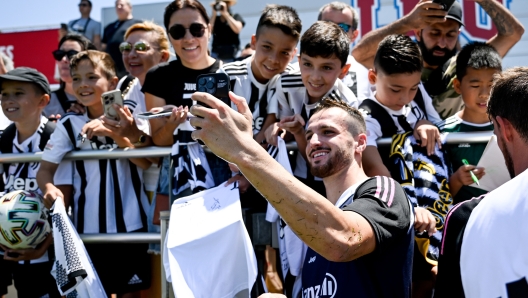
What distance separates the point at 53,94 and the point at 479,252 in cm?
481

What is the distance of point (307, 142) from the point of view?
11.5ft

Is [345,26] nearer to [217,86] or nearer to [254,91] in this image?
[254,91]

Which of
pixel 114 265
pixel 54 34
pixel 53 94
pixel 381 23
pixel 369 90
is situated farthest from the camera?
pixel 54 34

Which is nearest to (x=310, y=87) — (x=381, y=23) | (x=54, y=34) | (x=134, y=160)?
(x=134, y=160)

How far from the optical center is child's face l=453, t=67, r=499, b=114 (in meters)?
3.79

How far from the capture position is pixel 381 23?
370 inches

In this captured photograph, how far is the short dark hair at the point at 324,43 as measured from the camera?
381cm

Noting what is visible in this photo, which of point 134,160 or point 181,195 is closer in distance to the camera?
point 181,195

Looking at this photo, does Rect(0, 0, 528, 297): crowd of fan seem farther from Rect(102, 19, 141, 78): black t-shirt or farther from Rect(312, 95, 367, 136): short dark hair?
Rect(102, 19, 141, 78): black t-shirt

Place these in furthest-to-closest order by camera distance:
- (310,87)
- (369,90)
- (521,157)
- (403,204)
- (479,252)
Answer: (369,90)
(310,87)
(403,204)
(521,157)
(479,252)

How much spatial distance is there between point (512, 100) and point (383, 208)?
0.68 m

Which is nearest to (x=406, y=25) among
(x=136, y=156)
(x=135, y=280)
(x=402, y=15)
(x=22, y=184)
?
(x=136, y=156)

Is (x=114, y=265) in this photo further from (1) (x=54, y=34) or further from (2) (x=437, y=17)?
(1) (x=54, y=34)

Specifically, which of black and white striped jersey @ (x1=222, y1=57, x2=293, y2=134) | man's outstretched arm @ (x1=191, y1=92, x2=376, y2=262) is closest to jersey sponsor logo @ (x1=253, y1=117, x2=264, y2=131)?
black and white striped jersey @ (x1=222, y1=57, x2=293, y2=134)
